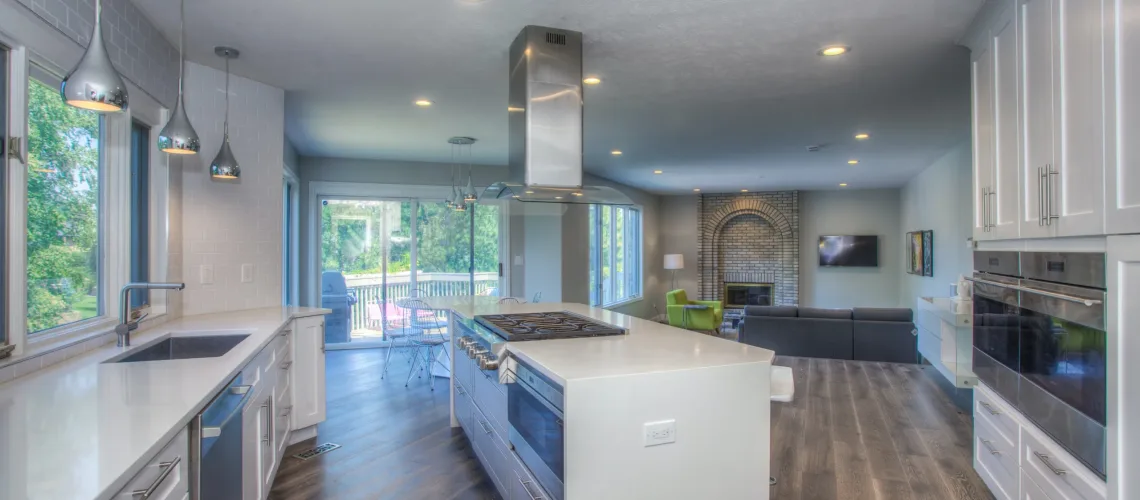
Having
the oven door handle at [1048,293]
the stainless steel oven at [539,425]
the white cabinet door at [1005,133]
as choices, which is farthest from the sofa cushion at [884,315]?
the stainless steel oven at [539,425]

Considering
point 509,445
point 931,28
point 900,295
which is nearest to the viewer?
point 509,445

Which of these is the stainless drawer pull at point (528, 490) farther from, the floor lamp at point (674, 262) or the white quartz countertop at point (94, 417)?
the floor lamp at point (674, 262)

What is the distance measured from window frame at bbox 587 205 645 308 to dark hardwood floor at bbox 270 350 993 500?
13.6 ft

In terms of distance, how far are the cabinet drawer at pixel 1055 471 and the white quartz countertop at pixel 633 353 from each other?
0.95 meters

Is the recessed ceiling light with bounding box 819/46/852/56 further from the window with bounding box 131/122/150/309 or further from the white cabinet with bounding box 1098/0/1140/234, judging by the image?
the window with bounding box 131/122/150/309

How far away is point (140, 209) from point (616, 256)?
24.3 ft

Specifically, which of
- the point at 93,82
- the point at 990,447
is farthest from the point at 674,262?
the point at 93,82

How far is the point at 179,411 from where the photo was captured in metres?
1.50

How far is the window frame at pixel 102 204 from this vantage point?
194cm

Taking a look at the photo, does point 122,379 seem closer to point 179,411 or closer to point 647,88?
point 179,411

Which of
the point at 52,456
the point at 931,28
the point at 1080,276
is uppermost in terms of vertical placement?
the point at 931,28

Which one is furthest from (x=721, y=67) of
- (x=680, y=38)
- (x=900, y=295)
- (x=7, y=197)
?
(x=900, y=295)

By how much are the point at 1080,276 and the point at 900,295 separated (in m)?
8.83

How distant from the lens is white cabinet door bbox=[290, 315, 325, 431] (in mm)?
3576
